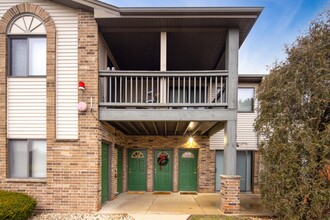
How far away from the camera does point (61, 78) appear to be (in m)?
6.73

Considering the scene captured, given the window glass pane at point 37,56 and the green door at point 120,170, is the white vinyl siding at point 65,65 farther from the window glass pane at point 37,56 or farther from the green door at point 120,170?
the green door at point 120,170

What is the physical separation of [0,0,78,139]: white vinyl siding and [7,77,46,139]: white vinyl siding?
245 mm

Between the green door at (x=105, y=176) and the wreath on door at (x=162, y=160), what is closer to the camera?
the green door at (x=105, y=176)

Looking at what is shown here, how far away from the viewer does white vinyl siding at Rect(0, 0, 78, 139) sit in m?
6.69

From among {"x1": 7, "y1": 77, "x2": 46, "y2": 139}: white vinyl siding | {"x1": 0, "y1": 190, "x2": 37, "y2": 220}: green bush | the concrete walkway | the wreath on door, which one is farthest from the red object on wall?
the wreath on door

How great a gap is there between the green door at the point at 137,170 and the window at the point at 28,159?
450 centimetres

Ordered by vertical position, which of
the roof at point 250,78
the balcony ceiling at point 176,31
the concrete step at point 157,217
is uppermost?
the balcony ceiling at point 176,31

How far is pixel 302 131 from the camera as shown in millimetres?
5266

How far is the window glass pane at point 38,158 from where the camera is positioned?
22.1 feet

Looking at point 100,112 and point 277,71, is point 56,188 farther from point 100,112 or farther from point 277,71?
point 277,71

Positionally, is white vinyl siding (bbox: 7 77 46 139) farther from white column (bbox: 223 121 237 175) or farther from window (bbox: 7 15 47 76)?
white column (bbox: 223 121 237 175)

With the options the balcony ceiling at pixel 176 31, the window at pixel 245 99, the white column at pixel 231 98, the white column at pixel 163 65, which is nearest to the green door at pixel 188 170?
the window at pixel 245 99

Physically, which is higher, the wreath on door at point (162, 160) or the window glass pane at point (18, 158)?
the window glass pane at point (18, 158)

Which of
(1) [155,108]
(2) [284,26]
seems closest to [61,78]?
(1) [155,108]
